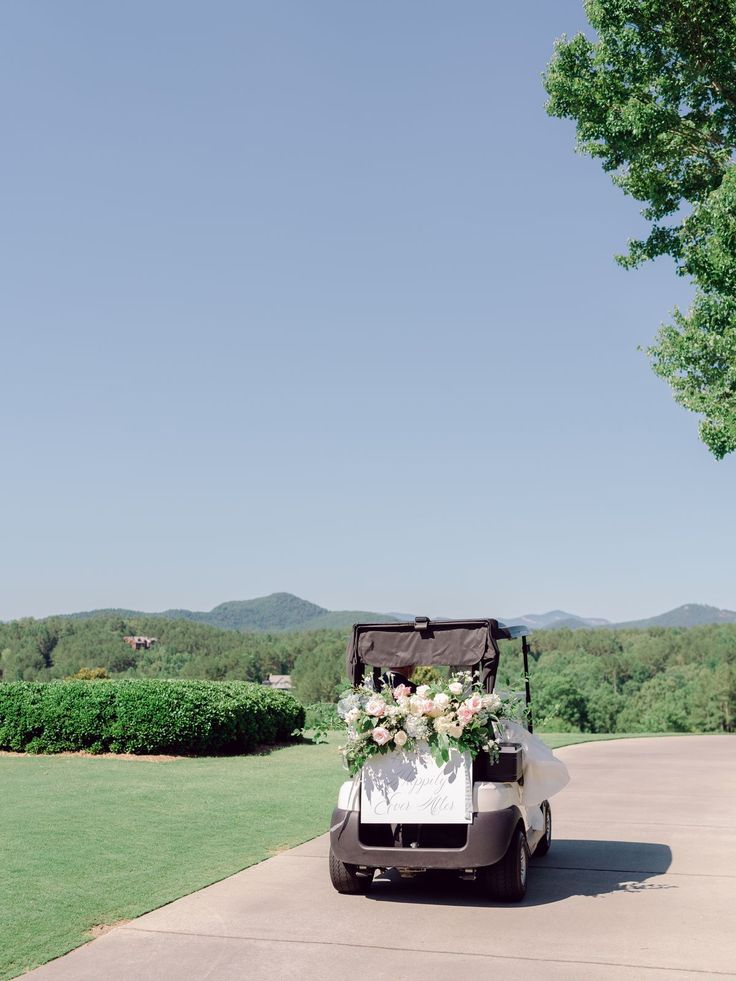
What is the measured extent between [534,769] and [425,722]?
1125mm

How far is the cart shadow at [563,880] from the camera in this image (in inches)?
272

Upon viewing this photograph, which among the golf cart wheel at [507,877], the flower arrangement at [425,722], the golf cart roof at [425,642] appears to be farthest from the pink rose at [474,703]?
the golf cart wheel at [507,877]

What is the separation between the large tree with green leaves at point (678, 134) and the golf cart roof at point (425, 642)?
9166mm

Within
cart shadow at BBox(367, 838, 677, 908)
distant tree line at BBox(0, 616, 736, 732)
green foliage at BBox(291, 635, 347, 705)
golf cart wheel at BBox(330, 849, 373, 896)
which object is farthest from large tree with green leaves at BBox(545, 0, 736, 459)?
green foliage at BBox(291, 635, 347, 705)

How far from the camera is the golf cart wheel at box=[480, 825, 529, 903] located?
6.62 meters

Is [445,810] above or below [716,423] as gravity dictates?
below

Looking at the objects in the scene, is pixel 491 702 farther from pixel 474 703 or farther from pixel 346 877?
pixel 346 877

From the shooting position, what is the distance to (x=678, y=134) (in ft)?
53.3

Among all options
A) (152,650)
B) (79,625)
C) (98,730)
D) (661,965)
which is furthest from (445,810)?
(79,625)

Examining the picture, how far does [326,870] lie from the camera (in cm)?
772

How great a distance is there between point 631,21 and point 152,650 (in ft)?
296

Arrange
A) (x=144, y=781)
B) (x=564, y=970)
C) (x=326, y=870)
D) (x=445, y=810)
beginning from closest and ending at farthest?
(x=564, y=970) → (x=445, y=810) → (x=326, y=870) → (x=144, y=781)

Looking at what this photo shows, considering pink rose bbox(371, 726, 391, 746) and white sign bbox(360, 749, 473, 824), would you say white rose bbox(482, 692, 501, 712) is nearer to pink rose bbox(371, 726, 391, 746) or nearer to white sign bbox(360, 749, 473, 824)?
white sign bbox(360, 749, 473, 824)

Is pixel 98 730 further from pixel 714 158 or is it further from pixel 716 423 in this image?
pixel 714 158
